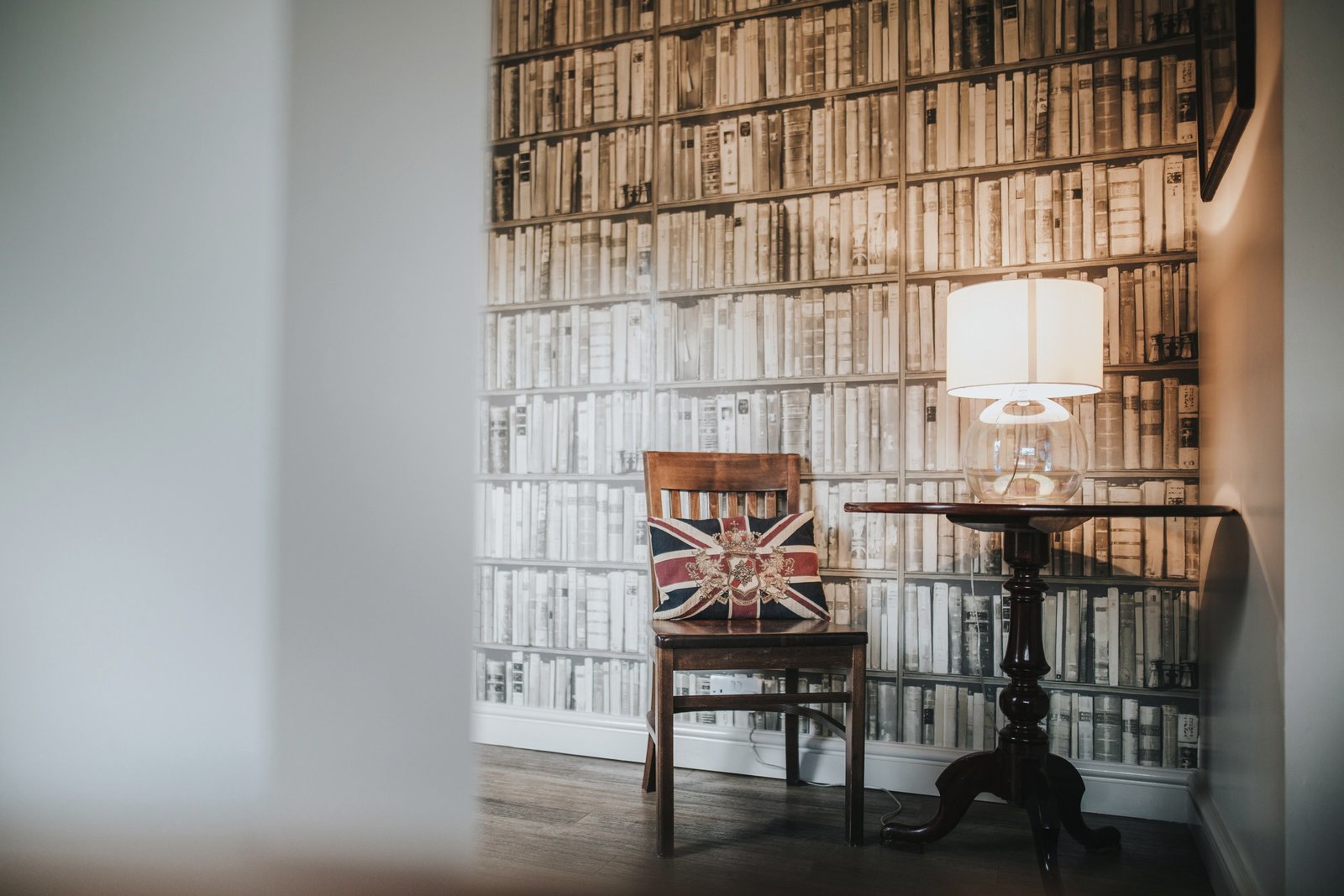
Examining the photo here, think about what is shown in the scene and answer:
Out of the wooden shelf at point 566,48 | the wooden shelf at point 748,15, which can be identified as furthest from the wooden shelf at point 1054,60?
the wooden shelf at point 566,48

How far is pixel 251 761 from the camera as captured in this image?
1.20 feet

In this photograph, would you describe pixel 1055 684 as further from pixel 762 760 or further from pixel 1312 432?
pixel 1312 432

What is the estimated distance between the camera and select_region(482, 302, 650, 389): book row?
9.04ft

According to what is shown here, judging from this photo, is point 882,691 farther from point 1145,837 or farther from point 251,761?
point 251,761

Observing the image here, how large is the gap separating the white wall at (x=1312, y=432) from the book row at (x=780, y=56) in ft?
4.20

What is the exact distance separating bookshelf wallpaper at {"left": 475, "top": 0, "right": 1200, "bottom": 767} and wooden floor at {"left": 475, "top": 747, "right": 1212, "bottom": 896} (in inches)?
10.0

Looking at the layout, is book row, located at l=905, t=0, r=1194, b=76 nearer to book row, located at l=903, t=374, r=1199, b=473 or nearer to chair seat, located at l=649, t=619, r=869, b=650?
book row, located at l=903, t=374, r=1199, b=473

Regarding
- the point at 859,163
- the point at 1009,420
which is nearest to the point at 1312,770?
the point at 1009,420

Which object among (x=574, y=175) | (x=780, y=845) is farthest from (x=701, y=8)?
(x=780, y=845)

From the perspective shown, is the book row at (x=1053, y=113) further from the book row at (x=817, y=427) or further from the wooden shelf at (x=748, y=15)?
the book row at (x=817, y=427)

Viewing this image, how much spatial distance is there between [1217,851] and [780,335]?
1.64 m

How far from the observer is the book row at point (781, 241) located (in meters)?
2.47

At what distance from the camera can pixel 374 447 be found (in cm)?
39

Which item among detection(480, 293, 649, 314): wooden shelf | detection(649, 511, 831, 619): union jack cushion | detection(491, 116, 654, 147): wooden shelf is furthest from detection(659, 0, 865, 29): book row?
detection(649, 511, 831, 619): union jack cushion
